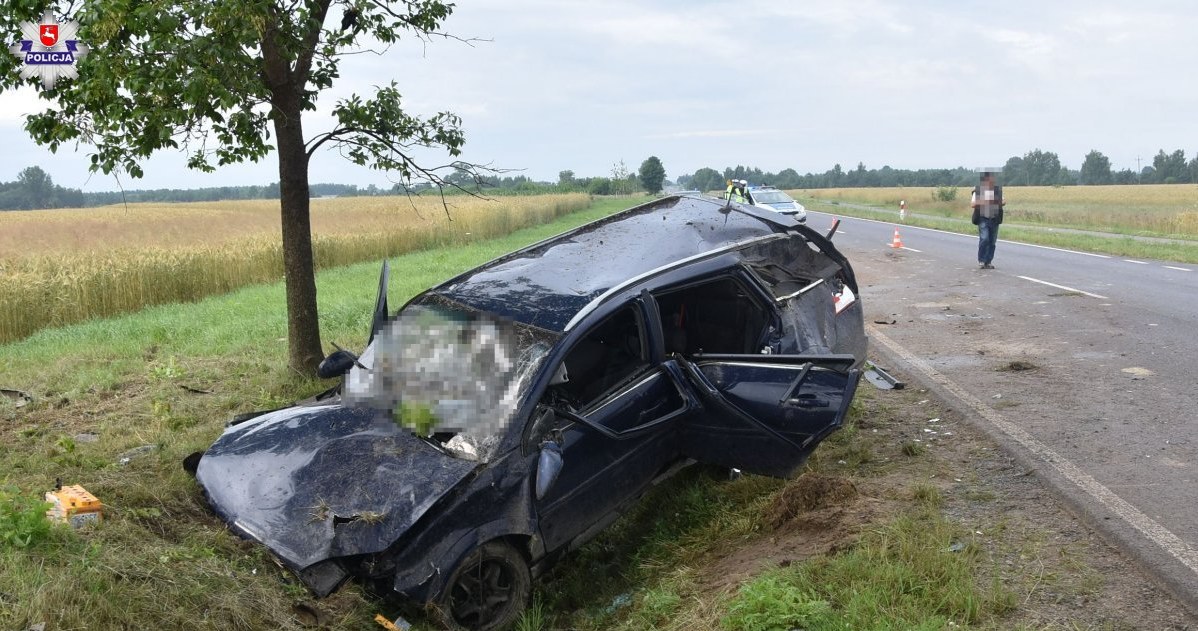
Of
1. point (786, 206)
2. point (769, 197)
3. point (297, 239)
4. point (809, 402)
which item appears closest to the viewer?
point (809, 402)

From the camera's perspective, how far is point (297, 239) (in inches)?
313

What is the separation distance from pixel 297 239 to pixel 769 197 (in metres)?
23.8

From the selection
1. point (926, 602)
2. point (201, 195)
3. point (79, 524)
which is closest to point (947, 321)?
point (926, 602)

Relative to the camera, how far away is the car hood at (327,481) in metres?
4.00

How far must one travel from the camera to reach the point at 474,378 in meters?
4.56

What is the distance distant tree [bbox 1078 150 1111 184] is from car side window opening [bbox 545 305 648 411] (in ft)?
364

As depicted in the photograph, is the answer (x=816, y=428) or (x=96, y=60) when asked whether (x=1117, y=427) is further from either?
(x=96, y=60)

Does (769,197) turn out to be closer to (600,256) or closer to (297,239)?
(297,239)

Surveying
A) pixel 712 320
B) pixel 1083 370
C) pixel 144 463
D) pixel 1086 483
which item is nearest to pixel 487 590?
pixel 712 320

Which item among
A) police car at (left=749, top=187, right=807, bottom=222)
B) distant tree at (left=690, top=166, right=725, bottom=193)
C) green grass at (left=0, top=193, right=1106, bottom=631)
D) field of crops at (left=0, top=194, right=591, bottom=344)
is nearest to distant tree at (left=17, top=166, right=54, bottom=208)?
field of crops at (left=0, top=194, right=591, bottom=344)

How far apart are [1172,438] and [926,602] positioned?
10.1ft

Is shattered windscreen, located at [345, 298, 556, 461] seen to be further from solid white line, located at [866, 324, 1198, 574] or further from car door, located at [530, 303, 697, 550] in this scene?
solid white line, located at [866, 324, 1198, 574]

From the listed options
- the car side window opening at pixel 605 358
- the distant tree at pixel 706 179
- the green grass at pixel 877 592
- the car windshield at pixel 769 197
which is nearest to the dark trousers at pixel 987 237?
the car side window opening at pixel 605 358

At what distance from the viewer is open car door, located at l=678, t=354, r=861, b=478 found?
191 inches
